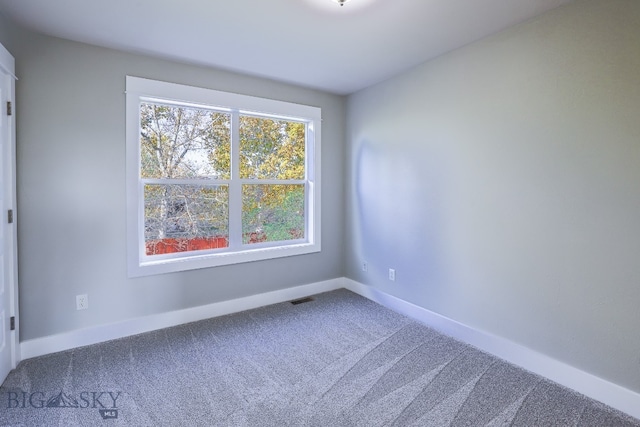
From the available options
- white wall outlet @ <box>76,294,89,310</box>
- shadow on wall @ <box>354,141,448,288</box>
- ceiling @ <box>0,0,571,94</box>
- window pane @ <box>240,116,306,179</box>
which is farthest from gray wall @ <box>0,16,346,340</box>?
shadow on wall @ <box>354,141,448,288</box>

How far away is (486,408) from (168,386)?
1.97m

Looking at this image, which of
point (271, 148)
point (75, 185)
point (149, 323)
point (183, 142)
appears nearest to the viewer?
point (75, 185)

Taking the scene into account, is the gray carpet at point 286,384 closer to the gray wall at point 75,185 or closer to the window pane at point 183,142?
the gray wall at point 75,185

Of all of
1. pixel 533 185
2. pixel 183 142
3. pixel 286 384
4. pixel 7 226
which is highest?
pixel 183 142

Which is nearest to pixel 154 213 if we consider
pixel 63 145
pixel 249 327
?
pixel 63 145

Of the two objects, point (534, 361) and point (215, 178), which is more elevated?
point (215, 178)

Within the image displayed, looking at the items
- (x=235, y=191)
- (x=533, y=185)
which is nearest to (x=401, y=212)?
(x=533, y=185)

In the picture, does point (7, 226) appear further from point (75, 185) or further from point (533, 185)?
point (533, 185)

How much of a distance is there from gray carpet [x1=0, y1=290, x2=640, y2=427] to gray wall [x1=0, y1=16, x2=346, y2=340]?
13.6 inches

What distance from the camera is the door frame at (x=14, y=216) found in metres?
2.13

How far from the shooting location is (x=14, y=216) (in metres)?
2.23

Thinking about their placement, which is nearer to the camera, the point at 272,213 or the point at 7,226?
the point at 7,226

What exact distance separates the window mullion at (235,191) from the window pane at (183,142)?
0.05 m

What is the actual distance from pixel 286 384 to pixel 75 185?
2225 mm
